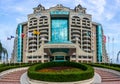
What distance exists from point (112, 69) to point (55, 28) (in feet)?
300

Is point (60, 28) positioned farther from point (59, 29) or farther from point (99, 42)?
point (99, 42)

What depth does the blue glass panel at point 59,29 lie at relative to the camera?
128m

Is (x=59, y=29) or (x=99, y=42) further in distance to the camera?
(x=99, y=42)

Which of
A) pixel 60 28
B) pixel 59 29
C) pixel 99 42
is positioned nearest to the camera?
pixel 59 29

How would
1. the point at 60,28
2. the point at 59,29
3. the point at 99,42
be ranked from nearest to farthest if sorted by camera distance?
the point at 59,29, the point at 60,28, the point at 99,42

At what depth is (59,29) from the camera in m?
129

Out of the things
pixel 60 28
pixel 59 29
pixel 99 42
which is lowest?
pixel 99 42

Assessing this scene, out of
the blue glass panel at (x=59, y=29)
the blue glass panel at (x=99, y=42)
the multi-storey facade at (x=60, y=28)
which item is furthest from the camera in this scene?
the blue glass panel at (x=99, y=42)

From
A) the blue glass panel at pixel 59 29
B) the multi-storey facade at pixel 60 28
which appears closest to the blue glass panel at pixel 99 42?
the multi-storey facade at pixel 60 28

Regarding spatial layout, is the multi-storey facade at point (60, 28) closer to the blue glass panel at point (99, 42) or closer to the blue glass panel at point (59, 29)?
the blue glass panel at point (59, 29)

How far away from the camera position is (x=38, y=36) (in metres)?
127

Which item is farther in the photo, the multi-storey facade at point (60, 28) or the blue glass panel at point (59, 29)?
the blue glass panel at point (59, 29)

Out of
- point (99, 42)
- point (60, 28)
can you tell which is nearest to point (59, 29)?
point (60, 28)

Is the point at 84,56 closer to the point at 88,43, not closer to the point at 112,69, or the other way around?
the point at 88,43
